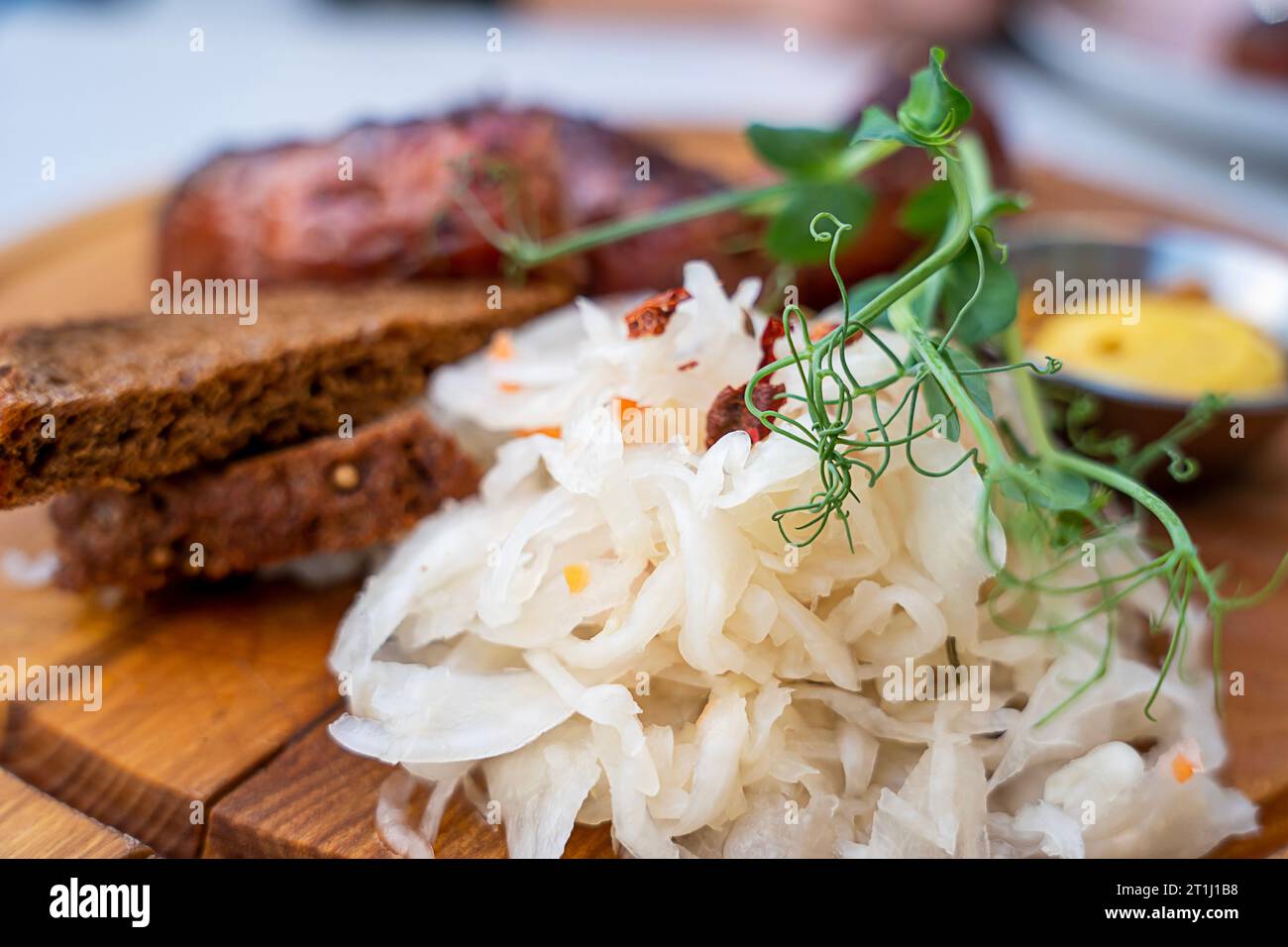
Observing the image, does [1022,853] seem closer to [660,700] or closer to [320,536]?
[660,700]

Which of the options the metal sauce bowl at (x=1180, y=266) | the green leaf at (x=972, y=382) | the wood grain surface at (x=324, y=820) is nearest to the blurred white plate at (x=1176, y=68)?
the metal sauce bowl at (x=1180, y=266)

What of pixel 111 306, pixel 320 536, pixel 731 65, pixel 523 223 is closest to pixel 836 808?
pixel 320 536

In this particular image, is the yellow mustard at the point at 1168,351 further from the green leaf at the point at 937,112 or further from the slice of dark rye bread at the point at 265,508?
the slice of dark rye bread at the point at 265,508

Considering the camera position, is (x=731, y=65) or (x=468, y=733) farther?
(x=731, y=65)

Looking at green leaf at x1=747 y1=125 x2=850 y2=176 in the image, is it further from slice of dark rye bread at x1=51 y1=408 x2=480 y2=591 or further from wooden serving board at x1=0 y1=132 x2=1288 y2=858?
wooden serving board at x1=0 y1=132 x2=1288 y2=858
